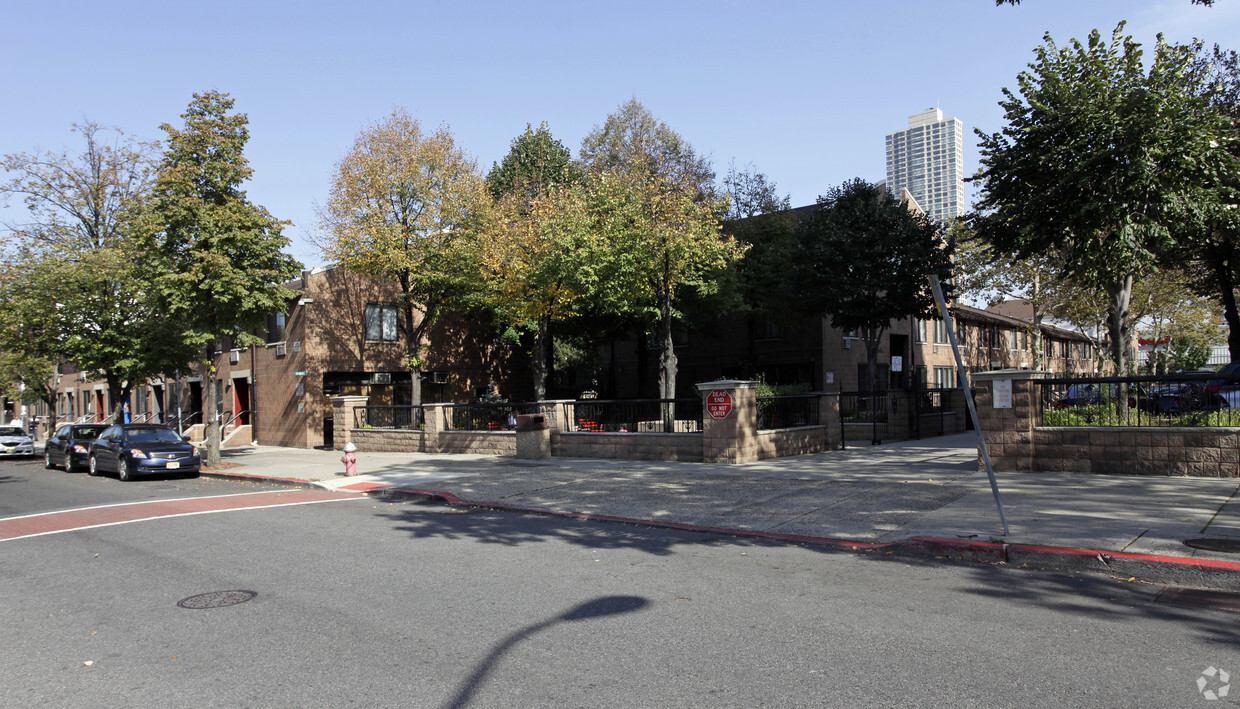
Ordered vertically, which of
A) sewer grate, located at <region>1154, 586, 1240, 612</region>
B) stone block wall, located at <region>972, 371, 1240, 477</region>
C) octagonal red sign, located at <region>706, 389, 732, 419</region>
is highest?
octagonal red sign, located at <region>706, 389, 732, 419</region>

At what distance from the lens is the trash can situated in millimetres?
19281

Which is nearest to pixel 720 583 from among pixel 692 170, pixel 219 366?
pixel 692 170

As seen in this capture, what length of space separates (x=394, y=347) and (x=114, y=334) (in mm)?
9770

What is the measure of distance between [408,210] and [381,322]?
662 centimetres

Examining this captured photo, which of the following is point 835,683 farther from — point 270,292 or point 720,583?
point 270,292

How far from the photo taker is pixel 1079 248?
14.9 meters

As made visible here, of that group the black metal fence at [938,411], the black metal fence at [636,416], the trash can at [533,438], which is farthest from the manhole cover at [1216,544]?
the black metal fence at [938,411]

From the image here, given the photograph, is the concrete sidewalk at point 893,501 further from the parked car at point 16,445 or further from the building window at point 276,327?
the parked car at point 16,445

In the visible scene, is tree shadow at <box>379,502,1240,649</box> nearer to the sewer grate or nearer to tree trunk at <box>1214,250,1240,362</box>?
the sewer grate

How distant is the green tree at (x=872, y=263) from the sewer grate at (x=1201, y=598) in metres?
21.6

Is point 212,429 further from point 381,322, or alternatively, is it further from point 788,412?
point 788,412

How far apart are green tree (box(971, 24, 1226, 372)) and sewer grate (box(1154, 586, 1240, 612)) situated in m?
9.59

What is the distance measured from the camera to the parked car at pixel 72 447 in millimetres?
21667

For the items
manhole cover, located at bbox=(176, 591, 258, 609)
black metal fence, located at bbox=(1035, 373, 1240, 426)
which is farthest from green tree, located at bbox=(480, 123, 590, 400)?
manhole cover, located at bbox=(176, 591, 258, 609)
